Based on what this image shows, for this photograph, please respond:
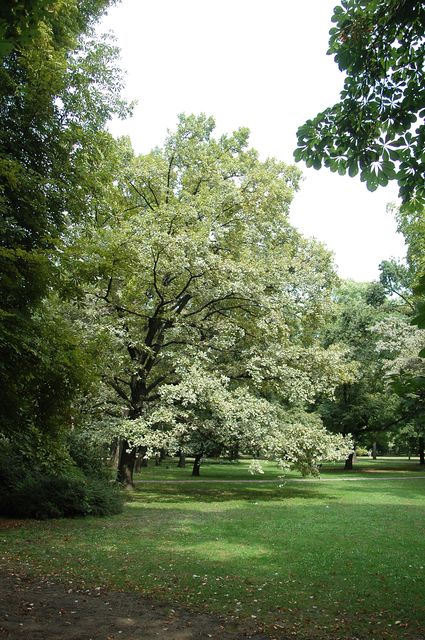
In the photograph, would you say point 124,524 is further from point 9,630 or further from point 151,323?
point 151,323

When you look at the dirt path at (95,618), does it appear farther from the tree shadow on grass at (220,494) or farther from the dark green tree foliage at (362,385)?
the dark green tree foliage at (362,385)

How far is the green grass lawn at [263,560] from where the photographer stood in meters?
5.87

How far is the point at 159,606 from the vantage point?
5.99m

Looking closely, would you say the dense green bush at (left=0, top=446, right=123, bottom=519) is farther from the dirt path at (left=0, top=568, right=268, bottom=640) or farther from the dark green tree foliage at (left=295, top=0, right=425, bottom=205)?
the dark green tree foliage at (left=295, top=0, right=425, bottom=205)

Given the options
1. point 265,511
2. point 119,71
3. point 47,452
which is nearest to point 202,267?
point 119,71

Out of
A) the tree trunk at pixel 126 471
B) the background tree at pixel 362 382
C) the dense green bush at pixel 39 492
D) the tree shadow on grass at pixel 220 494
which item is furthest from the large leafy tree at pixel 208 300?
the background tree at pixel 362 382

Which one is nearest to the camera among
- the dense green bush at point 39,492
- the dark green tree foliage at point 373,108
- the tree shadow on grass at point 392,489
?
the dark green tree foliage at point 373,108

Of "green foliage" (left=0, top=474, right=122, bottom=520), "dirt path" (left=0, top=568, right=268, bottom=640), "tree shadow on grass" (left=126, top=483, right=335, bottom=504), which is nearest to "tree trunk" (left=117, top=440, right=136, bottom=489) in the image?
"tree shadow on grass" (left=126, top=483, right=335, bottom=504)

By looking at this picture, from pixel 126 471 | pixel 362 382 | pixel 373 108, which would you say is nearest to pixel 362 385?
pixel 362 382

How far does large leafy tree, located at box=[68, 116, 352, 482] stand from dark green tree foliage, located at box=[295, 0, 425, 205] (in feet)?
33.1

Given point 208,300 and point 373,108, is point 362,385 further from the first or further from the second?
point 373,108

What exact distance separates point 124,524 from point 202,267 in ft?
27.6

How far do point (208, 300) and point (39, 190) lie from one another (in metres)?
11.2

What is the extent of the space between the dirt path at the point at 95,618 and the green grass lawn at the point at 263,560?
0.37 m
